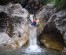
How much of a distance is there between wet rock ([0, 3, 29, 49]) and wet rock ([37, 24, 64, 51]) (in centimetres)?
147

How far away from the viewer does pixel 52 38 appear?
49.8 feet

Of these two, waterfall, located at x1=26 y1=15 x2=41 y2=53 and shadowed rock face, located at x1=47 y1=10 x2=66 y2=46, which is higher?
shadowed rock face, located at x1=47 y1=10 x2=66 y2=46

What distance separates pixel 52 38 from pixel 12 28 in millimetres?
3010

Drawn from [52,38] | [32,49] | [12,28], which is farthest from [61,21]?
[12,28]

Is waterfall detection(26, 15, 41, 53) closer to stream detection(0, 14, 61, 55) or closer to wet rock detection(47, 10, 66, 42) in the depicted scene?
stream detection(0, 14, 61, 55)

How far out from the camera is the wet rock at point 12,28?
47.8ft

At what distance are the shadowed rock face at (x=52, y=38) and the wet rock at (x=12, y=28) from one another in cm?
148

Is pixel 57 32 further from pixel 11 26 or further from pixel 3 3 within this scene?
pixel 3 3

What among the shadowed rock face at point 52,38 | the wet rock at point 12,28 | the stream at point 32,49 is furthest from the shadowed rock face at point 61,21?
the wet rock at point 12,28

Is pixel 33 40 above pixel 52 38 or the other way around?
the other way around

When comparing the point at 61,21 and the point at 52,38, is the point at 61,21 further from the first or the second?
the point at 52,38

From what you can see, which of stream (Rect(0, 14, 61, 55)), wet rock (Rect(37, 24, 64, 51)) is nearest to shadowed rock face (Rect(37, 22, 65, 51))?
wet rock (Rect(37, 24, 64, 51))

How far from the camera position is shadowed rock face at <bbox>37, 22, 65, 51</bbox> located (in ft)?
47.1

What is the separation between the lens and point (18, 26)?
16359 millimetres
